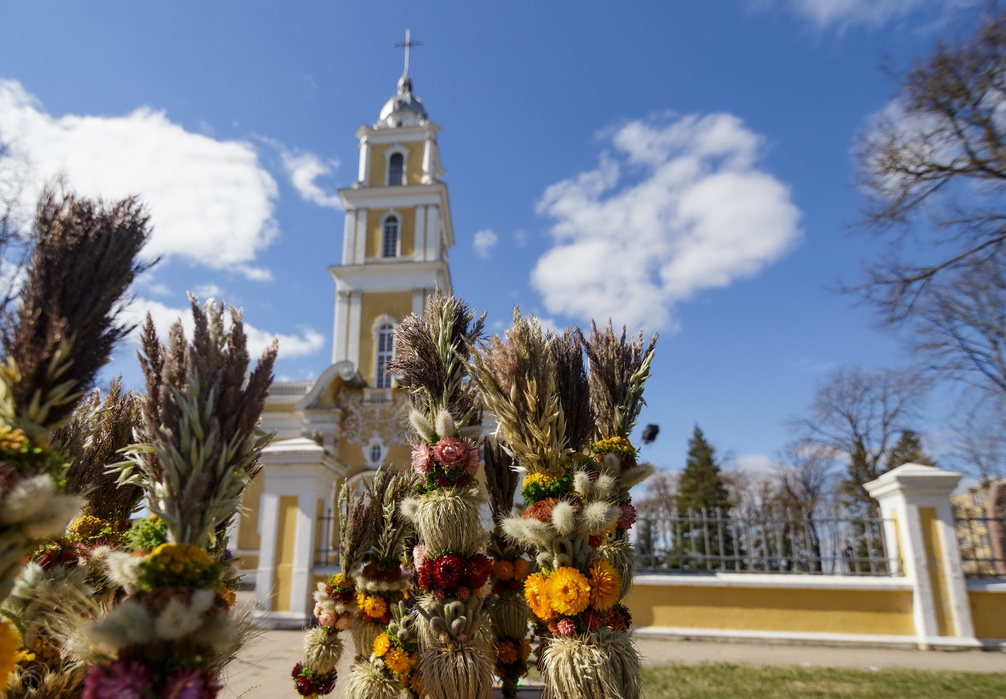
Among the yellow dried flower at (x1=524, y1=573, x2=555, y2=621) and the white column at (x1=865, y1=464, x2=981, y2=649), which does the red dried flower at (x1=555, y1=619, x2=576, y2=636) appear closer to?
the yellow dried flower at (x1=524, y1=573, x2=555, y2=621)

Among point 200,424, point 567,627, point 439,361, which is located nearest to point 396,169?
point 439,361

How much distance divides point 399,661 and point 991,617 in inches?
366

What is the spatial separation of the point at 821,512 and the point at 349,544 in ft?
27.3

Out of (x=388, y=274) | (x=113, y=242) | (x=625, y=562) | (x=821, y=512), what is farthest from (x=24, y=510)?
(x=388, y=274)

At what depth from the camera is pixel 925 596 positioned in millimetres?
8570

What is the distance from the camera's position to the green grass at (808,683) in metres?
5.83

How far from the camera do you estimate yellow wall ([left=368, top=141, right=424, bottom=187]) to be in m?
26.1

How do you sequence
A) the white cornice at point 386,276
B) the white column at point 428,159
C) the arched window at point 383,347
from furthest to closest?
the white column at point 428,159 < the white cornice at point 386,276 < the arched window at point 383,347

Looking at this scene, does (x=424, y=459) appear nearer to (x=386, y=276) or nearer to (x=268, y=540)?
(x=268, y=540)

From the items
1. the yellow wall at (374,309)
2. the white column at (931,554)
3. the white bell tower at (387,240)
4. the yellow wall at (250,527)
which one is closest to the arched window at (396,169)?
the white bell tower at (387,240)

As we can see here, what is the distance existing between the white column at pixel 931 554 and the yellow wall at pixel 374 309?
58.7 ft

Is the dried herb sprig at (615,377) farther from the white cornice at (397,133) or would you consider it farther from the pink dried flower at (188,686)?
the white cornice at (397,133)

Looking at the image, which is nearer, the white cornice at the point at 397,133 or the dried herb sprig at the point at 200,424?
the dried herb sprig at the point at 200,424

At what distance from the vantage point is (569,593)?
3402mm
